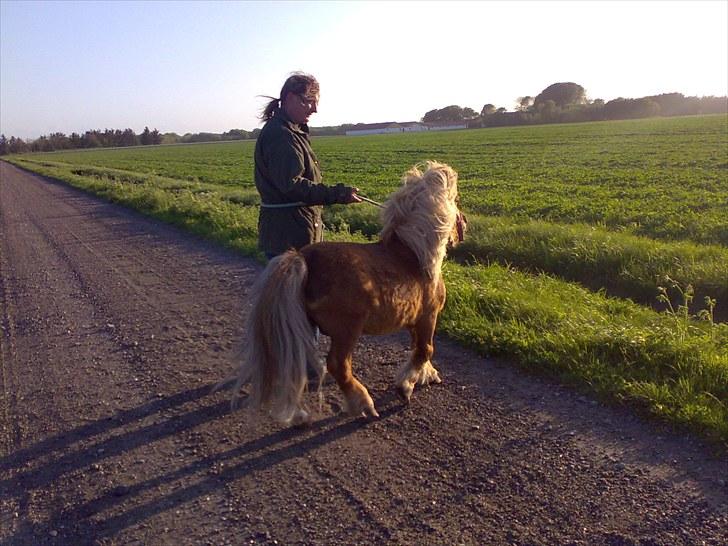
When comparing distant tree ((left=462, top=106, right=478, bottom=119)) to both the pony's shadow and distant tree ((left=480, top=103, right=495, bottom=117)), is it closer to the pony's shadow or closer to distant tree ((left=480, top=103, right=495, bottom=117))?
distant tree ((left=480, top=103, right=495, bottom=117))

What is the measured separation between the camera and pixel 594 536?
2.86 meters

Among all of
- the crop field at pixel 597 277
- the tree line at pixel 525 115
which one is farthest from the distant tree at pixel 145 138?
the crop field at pixel 597 277

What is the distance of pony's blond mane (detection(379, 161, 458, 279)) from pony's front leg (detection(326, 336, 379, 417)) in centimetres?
81

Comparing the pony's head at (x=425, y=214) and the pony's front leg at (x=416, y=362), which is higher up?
the pony's head at (x=425, y=214)

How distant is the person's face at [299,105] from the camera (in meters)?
4.46

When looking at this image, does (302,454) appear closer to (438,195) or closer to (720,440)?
(438,195)

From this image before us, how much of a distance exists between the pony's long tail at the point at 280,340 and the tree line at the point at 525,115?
305 ft

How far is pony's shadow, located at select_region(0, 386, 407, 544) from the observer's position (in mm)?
3180

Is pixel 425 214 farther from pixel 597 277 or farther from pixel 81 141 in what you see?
pixel 81 141

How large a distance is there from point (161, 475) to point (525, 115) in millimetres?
99819

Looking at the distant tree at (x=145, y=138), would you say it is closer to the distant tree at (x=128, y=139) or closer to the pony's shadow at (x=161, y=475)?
the distant tree at (x=128, y=139)

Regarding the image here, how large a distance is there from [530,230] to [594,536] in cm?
731

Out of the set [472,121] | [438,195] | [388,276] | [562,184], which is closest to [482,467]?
[388,276]

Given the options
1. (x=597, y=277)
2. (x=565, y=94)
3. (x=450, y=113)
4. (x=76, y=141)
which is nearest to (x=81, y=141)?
(x=76, y=141)
